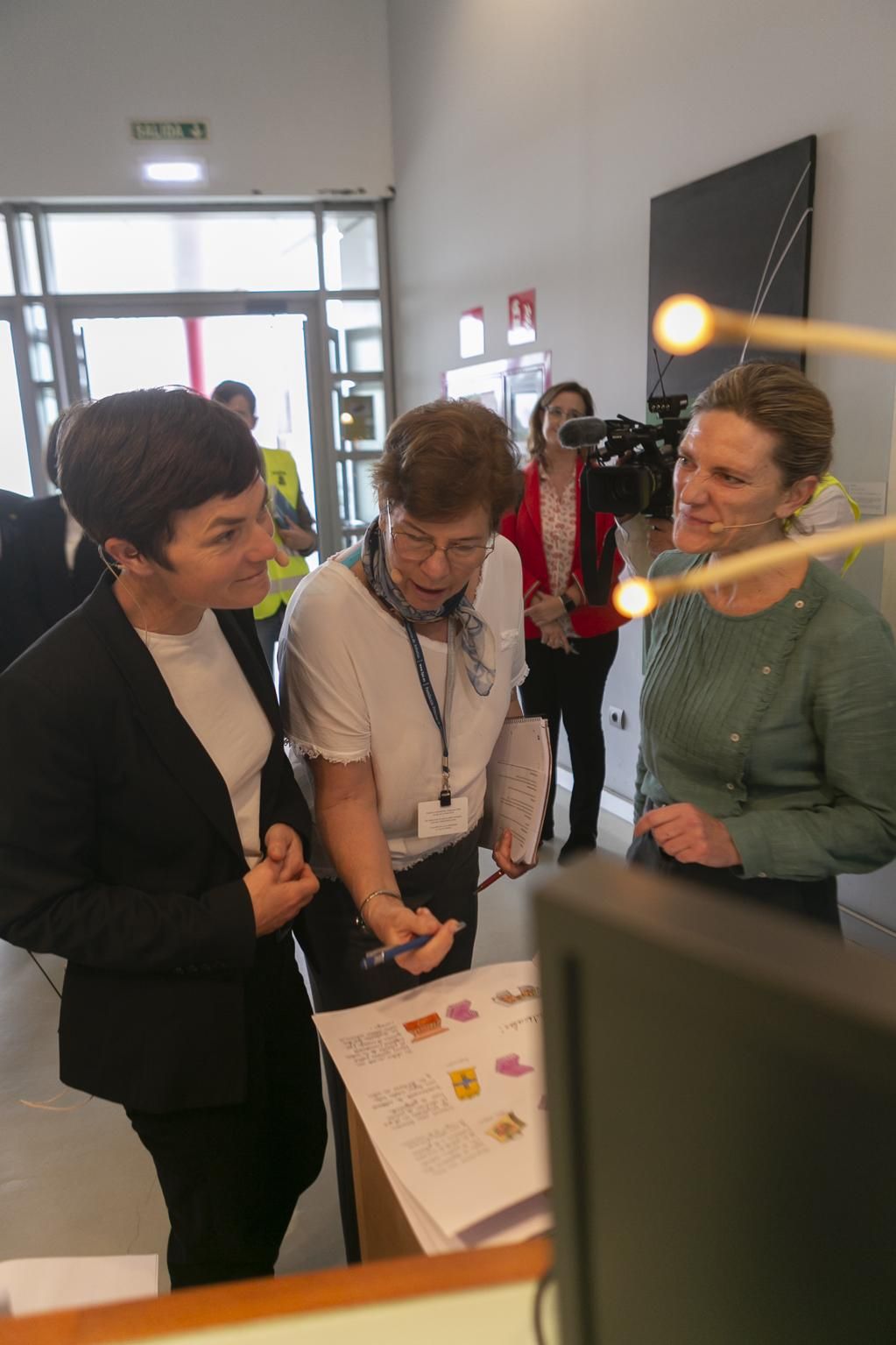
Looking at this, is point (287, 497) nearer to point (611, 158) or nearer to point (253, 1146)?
point (611, 158)

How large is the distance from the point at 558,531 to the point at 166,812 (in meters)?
2.43

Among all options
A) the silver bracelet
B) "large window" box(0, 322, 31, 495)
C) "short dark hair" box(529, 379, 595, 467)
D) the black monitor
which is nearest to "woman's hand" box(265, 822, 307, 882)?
the silver bracelet

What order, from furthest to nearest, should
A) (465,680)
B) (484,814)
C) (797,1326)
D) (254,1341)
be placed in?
(484,814) → (465,680) → (254,1341) → (797,1326)

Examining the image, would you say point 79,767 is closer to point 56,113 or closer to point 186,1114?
point 186,1114

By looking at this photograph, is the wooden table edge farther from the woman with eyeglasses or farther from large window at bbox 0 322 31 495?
large window at bbox 0 322 31 495

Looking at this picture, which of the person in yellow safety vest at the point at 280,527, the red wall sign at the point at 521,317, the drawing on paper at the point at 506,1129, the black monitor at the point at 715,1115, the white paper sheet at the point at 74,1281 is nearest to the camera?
the black monitor at the point at 715,1115

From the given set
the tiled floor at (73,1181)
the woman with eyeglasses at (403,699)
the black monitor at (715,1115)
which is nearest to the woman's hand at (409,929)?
the woman with eyeglasses at (403,699)

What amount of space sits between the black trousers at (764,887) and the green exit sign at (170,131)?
5.75 meters

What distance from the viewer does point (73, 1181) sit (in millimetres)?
1976

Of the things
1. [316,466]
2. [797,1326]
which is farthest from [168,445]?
[316,466]

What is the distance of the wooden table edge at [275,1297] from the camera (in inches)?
25.0

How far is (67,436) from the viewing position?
101cm

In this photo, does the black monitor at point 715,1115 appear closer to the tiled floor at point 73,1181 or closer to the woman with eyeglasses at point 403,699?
the woman with eyeglasses at point 403,699

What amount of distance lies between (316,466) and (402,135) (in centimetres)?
209
